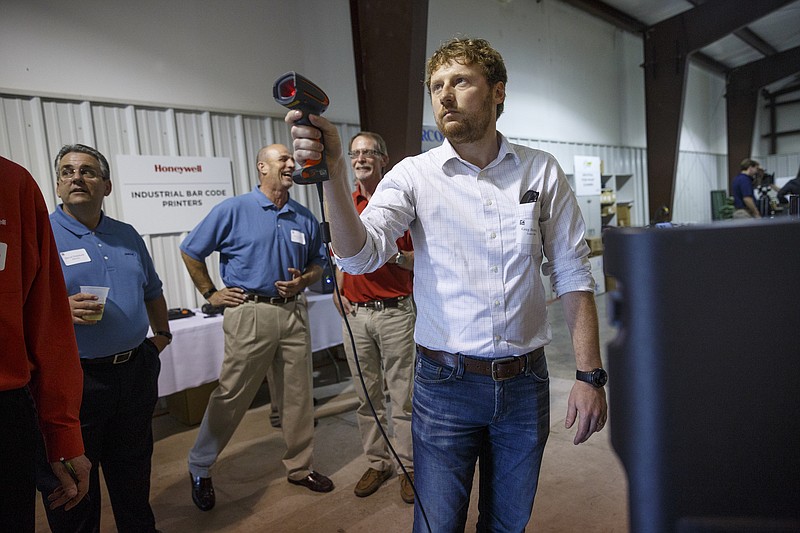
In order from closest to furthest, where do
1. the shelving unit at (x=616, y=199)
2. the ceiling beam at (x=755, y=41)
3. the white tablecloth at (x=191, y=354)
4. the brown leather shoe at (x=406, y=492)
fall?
the brown leather shoe at (x=406, y=492) → the white tablecloth at (x=191, y=354) → the shelving unit at (x=616, y=199) → the ceiling beam at (x=755, y=41)

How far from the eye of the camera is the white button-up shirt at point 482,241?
136cm

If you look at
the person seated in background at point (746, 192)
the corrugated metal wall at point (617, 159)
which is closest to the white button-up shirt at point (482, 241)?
the corrugated metal wall at point (617, 159)

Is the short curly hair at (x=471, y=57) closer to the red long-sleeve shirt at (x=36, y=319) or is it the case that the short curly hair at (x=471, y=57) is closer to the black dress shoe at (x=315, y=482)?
the red long-sleeve shirt at (x=36, y=319)

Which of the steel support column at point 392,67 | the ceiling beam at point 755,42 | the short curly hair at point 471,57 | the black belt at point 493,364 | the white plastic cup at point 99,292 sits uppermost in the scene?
the ceiling beam at point 755,42

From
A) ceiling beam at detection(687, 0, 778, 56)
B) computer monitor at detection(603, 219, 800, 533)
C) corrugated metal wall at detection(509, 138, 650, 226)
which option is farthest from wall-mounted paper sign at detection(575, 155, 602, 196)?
computer monitor at detection(603, 219, 800, 533)

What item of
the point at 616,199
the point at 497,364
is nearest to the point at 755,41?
the point at 616,199

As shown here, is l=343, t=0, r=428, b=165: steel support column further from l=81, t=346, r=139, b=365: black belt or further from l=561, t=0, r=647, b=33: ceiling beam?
l=561, t=0, r=647, b=33: ceiling beam

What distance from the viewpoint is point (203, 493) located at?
2.57 meters

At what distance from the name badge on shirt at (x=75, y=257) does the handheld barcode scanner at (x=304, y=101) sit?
1.34 meters

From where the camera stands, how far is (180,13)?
4195 millimetres

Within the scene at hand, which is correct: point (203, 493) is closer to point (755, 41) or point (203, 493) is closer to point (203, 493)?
point (203, 493)

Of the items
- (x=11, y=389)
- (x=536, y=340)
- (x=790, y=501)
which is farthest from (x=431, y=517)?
(x=790, y=501)

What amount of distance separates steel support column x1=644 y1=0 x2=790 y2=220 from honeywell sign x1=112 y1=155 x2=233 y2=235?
21.6 ft

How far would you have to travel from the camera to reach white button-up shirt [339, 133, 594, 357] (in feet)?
4.47
